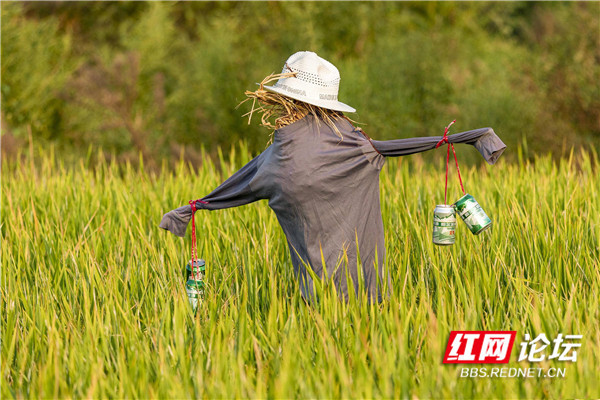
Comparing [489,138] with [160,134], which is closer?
[489,138]

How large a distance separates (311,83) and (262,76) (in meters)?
7.47

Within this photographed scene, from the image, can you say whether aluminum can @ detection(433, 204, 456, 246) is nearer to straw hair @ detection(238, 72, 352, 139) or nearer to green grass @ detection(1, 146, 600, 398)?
green grass @ detection(1, 146, 600, 398)

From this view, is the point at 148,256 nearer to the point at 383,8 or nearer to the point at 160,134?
the point at 160,134

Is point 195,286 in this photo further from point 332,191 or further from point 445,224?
point 445,224

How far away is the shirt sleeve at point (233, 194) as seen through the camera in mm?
2914

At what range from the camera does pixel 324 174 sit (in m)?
2.73

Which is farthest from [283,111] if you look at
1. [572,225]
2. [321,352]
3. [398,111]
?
[398,111]

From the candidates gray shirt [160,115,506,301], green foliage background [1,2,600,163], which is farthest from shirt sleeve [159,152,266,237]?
green foliage background [1,2,600,163]

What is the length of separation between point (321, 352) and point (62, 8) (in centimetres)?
1490

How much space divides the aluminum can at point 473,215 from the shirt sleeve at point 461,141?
8.2 inches

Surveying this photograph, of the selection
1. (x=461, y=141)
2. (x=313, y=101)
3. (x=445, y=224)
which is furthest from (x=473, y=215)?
(x=313, y=101)

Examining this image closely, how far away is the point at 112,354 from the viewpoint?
8.07ft

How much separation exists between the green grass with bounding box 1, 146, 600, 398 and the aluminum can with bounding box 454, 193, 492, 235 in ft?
0.66

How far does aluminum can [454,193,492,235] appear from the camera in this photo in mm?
2855
